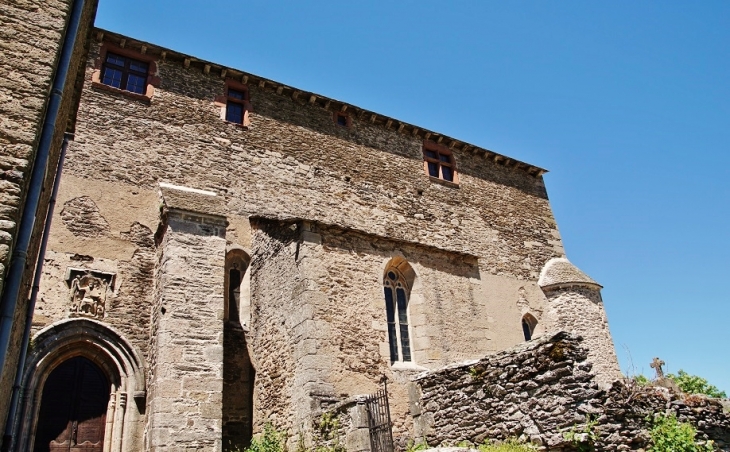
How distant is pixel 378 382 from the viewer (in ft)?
33.3

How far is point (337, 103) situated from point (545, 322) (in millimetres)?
9071

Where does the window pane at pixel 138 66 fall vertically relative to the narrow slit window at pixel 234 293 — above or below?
above

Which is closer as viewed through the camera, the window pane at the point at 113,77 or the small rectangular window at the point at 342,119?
the window pane at the point at 113,77

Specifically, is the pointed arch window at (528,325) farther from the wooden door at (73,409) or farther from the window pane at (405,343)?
the wooden door at (73,409)

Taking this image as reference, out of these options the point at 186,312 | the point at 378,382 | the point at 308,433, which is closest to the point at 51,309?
the point at 186,312

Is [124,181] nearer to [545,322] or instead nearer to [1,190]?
[1,190]

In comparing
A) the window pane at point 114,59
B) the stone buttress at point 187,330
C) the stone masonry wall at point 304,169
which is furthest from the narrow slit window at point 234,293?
the window pane at point 114,59

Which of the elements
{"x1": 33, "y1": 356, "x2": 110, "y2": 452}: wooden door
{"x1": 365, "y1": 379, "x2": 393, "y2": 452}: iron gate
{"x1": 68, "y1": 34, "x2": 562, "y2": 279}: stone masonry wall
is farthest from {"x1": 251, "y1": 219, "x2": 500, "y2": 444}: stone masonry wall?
{"x1": 33, "y1": 356, "x2": 110, "y2": 452}: wooden door

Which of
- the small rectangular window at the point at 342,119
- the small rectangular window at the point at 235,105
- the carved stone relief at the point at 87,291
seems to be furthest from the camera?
the small rectangular window at the point at 342,119

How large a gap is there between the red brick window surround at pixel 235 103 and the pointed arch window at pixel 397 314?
18.8 feet

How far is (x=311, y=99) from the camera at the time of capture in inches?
619

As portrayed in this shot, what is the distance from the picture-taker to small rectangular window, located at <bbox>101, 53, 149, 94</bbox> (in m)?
12.9

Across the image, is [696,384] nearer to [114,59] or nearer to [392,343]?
[392,343]

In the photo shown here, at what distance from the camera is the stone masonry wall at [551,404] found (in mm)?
6535
